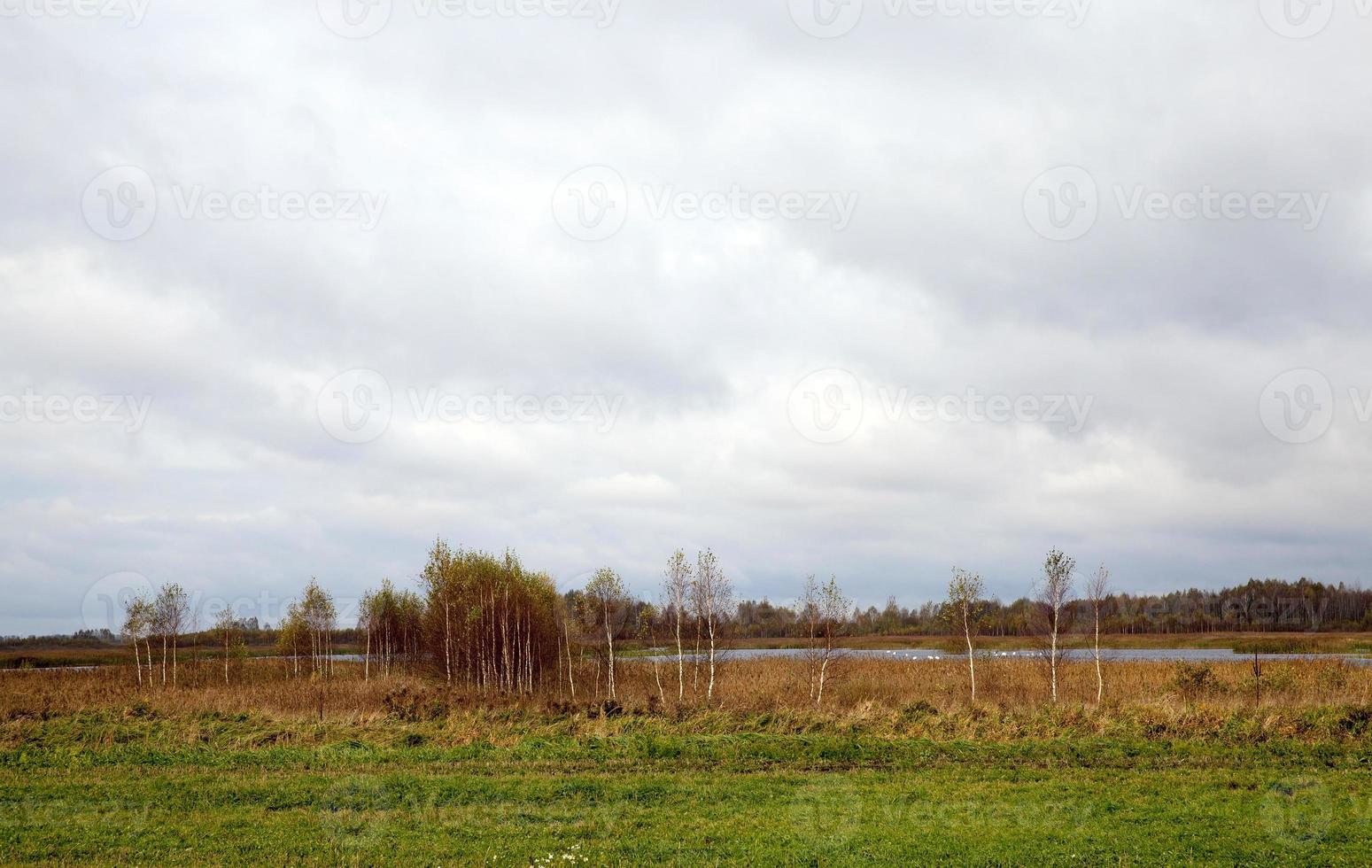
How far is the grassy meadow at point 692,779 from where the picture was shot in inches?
583

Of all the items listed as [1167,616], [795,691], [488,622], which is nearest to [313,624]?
[488,622]

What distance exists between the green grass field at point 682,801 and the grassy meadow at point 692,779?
81 millimetres

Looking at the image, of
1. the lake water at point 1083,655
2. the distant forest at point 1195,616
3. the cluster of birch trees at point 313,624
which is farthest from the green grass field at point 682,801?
the distant forest at point 1195,616

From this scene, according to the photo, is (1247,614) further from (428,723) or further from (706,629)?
(428,723)

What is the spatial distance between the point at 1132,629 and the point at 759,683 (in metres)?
133

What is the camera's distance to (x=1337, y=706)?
29.0 metres

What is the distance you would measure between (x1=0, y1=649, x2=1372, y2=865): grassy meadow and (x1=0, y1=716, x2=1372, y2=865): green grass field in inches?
3.2

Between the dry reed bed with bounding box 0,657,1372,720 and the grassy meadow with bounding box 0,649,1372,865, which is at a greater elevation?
the grassy meadow with bounding box 0,649,1372,865

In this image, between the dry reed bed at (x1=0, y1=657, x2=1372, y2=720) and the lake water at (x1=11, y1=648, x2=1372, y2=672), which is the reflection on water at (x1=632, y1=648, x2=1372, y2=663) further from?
the dry reed bed at (x1=0, y1=657, x2=1372, y2=720)

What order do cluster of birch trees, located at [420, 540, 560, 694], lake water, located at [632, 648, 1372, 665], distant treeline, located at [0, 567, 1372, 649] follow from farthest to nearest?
1. distant treeline, located at [0, 567, 1372, 649]
2. lake water, located at [632, 648, 1372, 665]
3. cluster of birch trees, located at [420, 540, 560, 694]

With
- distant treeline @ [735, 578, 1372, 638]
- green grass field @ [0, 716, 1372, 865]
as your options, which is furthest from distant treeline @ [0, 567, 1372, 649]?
green grass field @ [0, 716, 1372, 865]

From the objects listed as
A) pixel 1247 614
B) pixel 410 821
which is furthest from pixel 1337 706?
pixel 1247 614

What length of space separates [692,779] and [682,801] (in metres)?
2.25

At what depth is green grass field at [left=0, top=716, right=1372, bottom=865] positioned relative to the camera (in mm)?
14555
